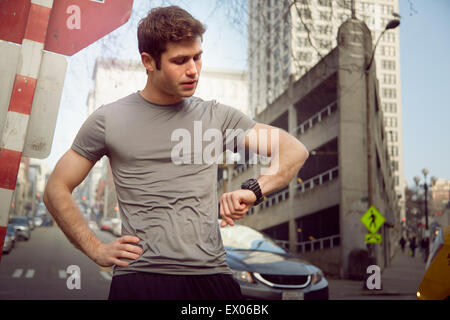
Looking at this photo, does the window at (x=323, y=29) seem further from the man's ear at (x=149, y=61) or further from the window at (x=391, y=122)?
the window at (x=391, y=122)

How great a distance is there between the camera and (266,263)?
22.0 ft

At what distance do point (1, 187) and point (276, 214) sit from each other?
A: 82.6 ft

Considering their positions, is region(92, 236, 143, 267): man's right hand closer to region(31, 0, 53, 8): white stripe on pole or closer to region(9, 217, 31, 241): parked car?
region(31, 0, 53, 8): white stripe on pole

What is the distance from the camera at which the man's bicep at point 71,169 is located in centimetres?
185

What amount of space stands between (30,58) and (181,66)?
838 millimetres

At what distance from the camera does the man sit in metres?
1.73

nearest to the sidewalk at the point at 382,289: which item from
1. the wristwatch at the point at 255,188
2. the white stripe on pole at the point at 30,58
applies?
the wristwatch at the point at 255,188

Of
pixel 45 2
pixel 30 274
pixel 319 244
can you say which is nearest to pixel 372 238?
pixel 319 244

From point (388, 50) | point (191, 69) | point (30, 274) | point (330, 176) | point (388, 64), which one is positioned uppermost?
point (388, 64)

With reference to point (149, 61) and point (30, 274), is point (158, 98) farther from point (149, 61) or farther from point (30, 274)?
point (30, 274)

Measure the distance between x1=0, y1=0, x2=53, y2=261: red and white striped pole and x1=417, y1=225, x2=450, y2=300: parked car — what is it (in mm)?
2225
